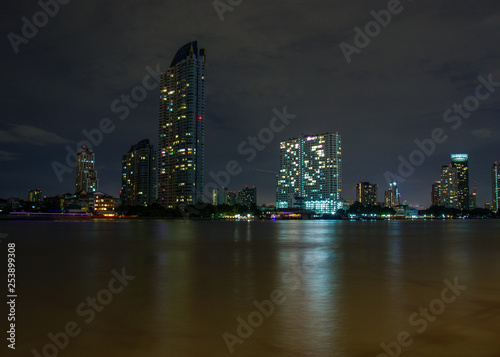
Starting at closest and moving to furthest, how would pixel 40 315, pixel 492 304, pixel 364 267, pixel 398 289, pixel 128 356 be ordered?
pixel 128 356
pixel 40 315
pixel 492 304
pixel 398 289
pixel 364 267

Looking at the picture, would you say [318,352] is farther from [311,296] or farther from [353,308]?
[311,296]

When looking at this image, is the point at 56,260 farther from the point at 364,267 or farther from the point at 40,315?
the point at 364,267

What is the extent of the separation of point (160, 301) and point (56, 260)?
16.2 m

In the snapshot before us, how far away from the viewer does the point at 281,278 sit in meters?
19.4

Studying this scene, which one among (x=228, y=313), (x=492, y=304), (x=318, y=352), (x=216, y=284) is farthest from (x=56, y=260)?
(x=492, y=304)

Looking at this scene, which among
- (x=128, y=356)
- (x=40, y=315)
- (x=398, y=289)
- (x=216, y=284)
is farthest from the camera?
(x=216, y=284)

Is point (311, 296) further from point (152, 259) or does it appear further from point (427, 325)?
point (152, 259)

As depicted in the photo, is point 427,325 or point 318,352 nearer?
point 318,352

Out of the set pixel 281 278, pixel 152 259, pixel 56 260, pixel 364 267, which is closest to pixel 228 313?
pixel 281 278

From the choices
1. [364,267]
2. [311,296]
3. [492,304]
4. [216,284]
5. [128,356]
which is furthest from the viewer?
[364,267]

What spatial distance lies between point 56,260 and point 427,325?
942 inches

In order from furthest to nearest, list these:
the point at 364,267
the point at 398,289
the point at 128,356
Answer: the point at 364,267 < the point at 398,289 < the point at 128,356

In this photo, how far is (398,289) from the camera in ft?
54.4

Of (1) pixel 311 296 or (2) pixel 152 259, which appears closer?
(1) pixel 311 296
